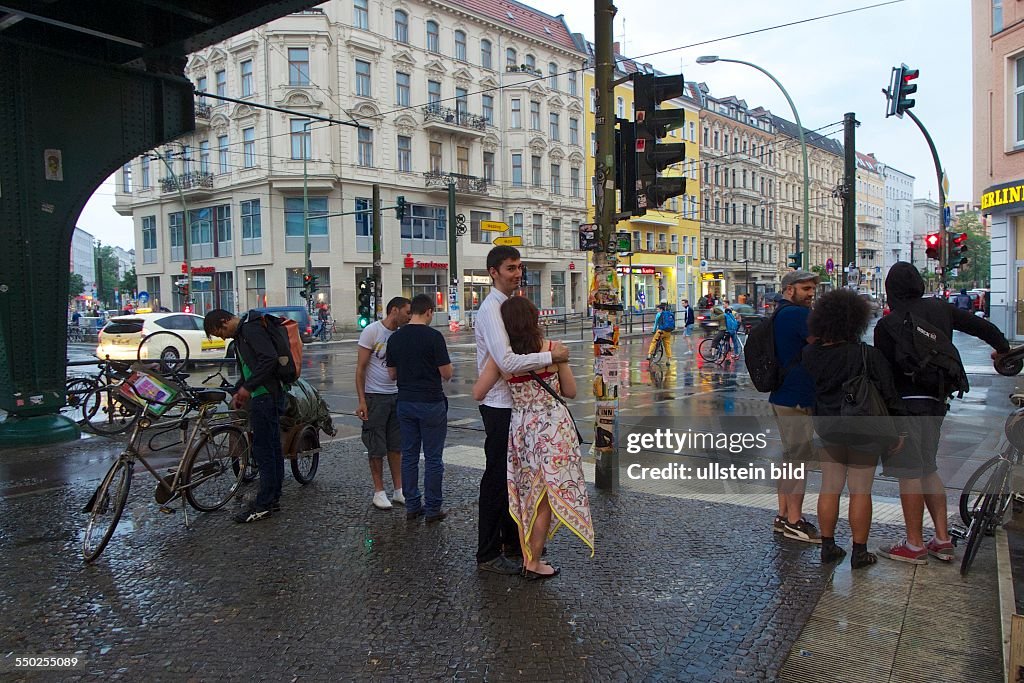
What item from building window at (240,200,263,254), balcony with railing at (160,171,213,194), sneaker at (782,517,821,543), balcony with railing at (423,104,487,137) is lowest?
sneaker at (782,517,821,543)

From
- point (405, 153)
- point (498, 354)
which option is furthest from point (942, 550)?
point (405, 153)

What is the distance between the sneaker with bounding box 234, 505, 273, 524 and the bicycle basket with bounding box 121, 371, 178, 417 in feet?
3.60

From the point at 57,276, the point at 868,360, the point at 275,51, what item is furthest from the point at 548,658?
the point at 275,51

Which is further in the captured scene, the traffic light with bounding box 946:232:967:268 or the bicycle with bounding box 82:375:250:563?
the traffic light with bounding box 946:232:967:268

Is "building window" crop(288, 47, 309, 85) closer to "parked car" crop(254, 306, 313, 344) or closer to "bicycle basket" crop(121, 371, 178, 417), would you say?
"parked car" crop(254, 306, 313, 344)

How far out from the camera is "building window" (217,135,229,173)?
136ft

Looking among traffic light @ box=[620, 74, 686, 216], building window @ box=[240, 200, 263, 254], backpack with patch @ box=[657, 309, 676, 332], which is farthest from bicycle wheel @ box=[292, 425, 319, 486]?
building window @ box=[240, 200, 263, 254]

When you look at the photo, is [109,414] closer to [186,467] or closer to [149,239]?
[186,467]

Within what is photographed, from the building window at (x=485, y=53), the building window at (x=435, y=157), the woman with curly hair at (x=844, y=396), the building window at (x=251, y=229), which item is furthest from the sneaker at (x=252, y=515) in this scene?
the building window at (x=485, y=53)

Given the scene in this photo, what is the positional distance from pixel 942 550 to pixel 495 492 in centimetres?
270

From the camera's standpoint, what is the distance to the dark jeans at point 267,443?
5.92 meters

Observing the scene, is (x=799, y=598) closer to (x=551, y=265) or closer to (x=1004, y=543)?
(x=1004, y=543)

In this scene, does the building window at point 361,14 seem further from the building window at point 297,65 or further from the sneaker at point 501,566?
the sneaker at point 501,566

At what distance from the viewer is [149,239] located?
47531 millimetres
